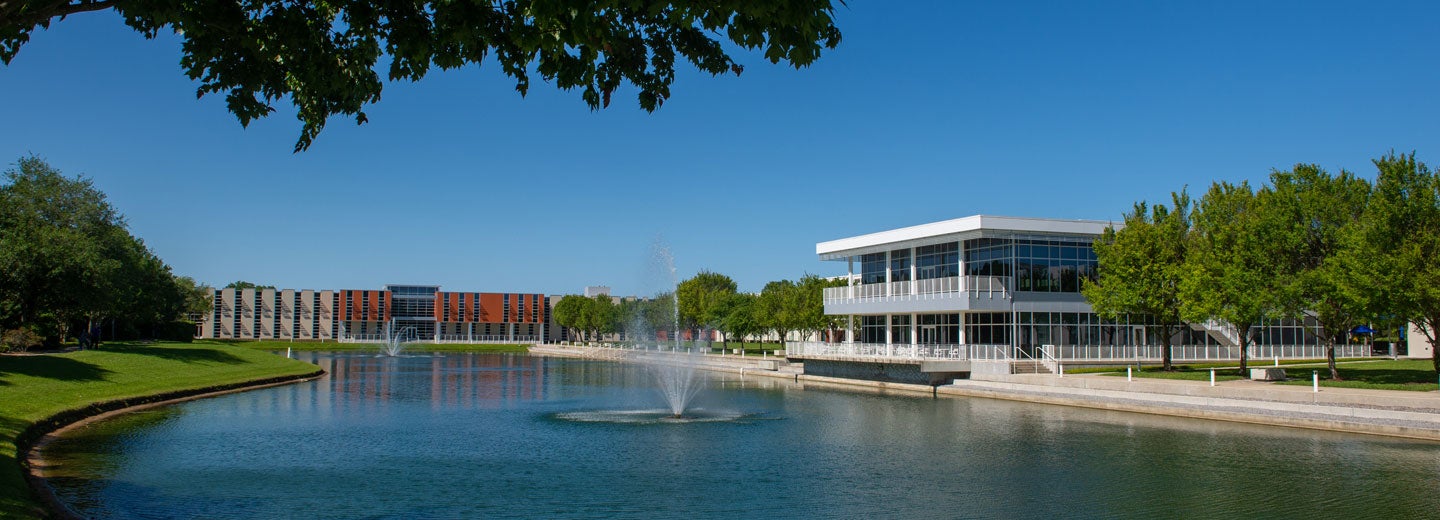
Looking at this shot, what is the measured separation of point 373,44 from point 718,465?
1564 cm

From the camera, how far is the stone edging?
50.9 feet

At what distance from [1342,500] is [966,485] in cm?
687

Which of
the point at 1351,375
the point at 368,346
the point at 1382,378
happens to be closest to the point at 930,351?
the point at 1351,375

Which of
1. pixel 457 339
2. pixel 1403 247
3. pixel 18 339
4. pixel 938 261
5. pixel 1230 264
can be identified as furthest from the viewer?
pixel 457 339

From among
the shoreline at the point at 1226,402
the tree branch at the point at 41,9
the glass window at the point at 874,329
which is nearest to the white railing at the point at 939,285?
the glass window at the point at 874,329

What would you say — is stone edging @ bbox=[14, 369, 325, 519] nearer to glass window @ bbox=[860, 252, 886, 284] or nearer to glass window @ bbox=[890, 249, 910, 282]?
glass window @ bbox=[860, 252, 886, 284]

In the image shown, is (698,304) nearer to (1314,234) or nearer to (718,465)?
(1314,234)

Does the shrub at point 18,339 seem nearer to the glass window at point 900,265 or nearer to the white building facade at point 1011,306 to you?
the white building facade at point 1011,306

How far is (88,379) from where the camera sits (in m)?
35.0

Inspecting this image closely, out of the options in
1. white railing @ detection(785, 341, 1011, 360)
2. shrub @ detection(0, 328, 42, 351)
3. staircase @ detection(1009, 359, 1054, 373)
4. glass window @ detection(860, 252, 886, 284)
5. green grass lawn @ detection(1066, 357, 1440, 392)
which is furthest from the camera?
glass window @ detection(860, 252, 886, 284)

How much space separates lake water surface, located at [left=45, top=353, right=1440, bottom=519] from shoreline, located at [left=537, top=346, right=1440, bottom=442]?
3.53 feet

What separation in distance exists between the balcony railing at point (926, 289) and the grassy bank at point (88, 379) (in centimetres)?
3310

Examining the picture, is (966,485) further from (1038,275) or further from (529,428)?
(1038,275)

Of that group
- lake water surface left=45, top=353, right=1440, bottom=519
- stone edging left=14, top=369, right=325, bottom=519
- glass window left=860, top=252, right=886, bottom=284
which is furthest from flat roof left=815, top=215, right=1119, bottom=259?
stone edging left=14, top=369, right=325, bottom=519
